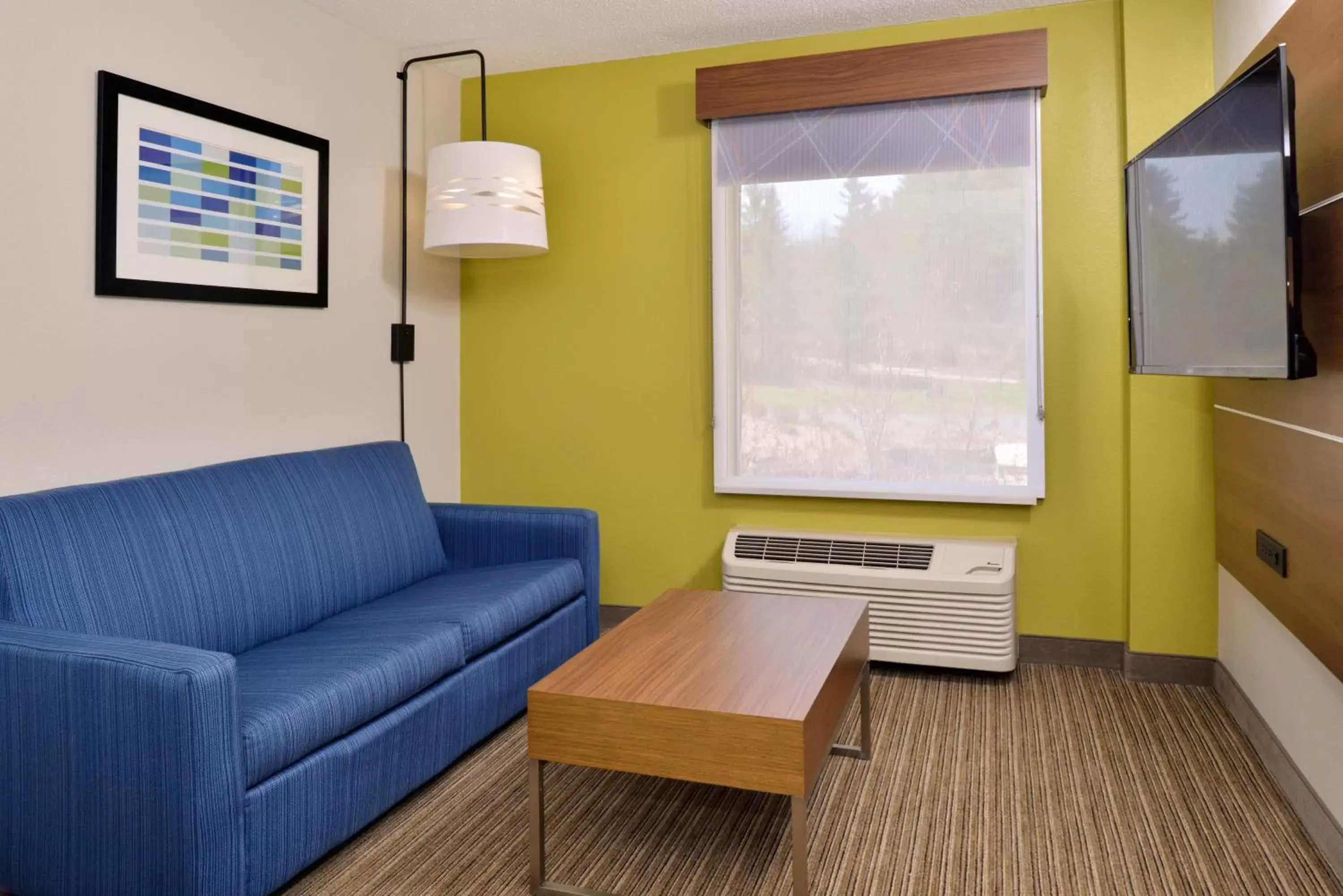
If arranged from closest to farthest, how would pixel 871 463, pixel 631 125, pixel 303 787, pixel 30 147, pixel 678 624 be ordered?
pixel 303 787 → pixel 30 147 → pixel 678 624 → pixel 871 463 → pixel 631 125

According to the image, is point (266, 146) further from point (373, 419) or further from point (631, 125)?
point (631, 125)

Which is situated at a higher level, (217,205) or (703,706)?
(217,205)

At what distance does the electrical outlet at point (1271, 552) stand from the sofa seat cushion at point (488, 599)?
6.98 feet

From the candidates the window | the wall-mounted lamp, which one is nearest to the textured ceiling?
the window

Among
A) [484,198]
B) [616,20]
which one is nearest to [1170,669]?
[484,198]

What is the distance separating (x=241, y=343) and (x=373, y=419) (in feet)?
2.43

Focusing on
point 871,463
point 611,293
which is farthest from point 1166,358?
point 611,293

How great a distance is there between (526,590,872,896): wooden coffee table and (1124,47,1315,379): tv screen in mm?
1222

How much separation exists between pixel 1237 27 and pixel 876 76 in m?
1.18

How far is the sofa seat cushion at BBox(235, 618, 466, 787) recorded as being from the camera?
2.03m

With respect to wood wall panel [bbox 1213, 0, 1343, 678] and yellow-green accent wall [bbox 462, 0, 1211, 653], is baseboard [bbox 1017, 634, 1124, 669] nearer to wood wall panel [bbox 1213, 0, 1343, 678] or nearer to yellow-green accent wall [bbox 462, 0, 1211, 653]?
yellow-green accent wall [bbox 462, 0, 1211, 653]

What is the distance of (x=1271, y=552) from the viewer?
8.52ft

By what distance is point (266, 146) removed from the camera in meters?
3.23

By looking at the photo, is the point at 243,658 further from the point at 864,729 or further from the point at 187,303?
the point at 864,729
